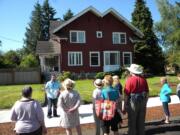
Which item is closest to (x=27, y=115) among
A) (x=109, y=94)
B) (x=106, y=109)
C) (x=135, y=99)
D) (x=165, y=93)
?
(x=106, y=109)

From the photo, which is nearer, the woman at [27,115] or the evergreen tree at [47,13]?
the woman at [27,115]

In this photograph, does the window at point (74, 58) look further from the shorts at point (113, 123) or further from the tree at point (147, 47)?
the shorts at point (113, 123)

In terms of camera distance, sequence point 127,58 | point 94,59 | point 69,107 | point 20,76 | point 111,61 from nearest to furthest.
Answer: point 69,107, point 20,76, point 94,59, point 111,61, point 127,58

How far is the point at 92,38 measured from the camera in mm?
45719

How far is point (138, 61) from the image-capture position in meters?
55.1

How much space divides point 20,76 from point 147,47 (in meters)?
21.1

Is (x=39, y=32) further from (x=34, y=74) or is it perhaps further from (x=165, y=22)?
(x=34, y=74)

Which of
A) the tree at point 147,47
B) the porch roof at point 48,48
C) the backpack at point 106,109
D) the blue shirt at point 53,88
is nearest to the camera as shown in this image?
the backpack at point 106,109

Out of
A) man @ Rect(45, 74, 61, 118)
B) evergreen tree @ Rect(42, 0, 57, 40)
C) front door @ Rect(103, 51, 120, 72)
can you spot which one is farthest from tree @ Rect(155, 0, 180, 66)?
evergreen tree @ Rect(42, 0, 57, 40)

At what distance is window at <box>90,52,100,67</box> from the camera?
45.8 meters

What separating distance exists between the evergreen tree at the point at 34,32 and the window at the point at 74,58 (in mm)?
46260

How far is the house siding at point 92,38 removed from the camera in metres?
44.4

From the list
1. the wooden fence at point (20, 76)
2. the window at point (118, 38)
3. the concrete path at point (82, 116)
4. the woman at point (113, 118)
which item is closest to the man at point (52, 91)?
the concrete path at point (82, 116)

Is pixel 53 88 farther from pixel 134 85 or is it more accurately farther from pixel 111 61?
pixel 111 61
